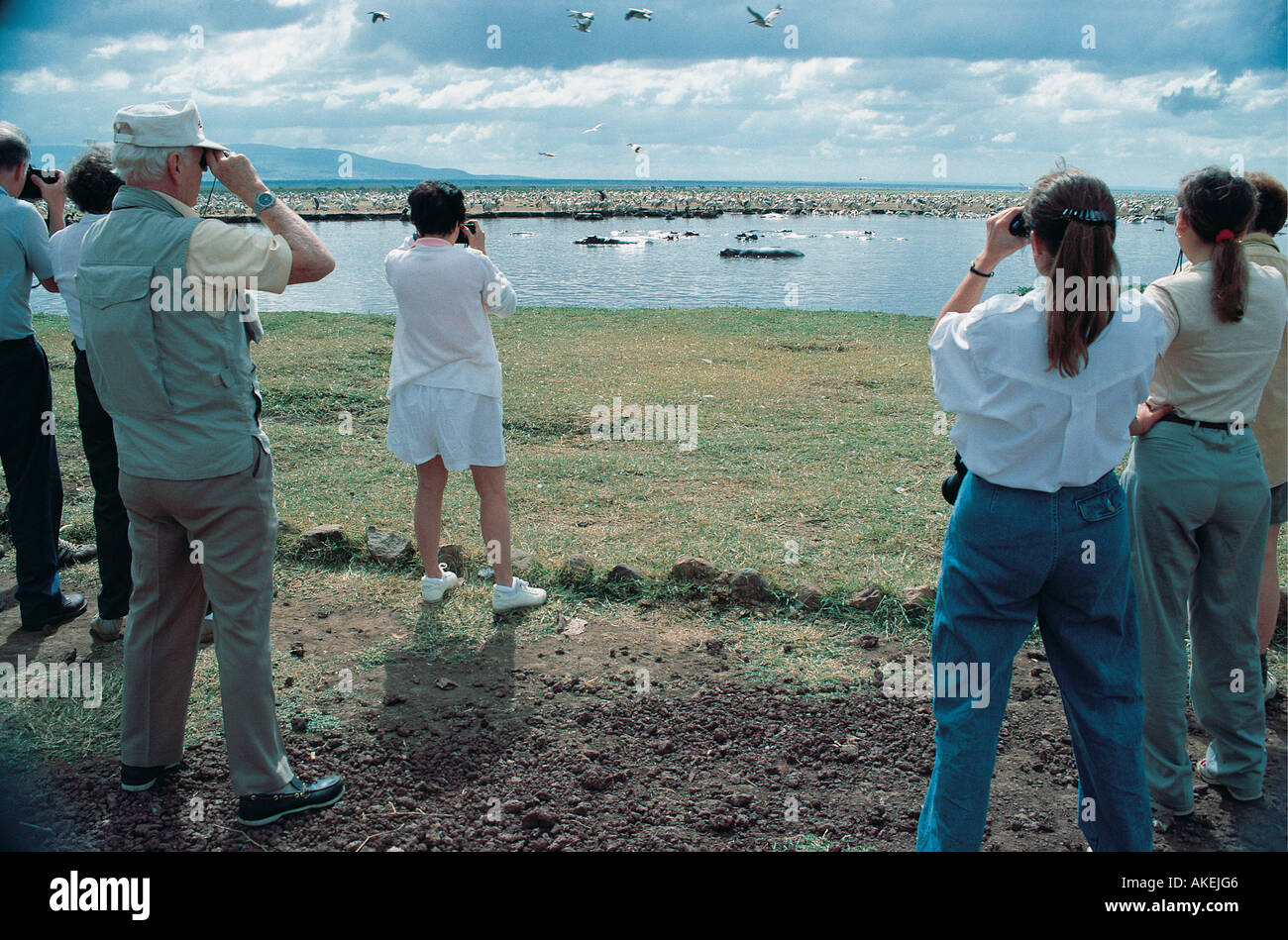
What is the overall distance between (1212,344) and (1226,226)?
1.25ft

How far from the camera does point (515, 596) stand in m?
4.87

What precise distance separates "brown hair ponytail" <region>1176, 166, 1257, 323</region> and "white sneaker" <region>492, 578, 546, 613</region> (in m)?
3.27

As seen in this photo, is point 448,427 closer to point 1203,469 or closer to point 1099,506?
point 1099,506

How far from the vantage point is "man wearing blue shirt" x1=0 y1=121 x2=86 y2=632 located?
456 cm

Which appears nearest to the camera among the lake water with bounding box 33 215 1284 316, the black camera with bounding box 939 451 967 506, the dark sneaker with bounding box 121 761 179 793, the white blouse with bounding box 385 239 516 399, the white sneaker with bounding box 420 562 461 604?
the black camera with bounding box 939 451 967 506

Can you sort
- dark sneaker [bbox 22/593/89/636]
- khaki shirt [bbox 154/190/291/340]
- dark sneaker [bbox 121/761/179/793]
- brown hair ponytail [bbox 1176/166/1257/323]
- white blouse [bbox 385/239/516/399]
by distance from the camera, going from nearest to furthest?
khaki shirt [bbox 154/190/291/340] → brown hair ponytail [bbox 1176/166/1257/323] → dark sneaker [bbox 121/761/179/793] → white blouse [bbox 385/239/516/399] → dark sneaker [bbox 22/593/89/636]

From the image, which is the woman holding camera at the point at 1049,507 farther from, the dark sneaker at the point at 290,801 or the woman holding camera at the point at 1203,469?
the dark sneaker at the point at 290,801

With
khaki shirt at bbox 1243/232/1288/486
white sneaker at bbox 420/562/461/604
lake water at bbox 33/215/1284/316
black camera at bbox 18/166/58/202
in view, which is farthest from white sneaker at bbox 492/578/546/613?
lake water at bbox 33/215/1284/316

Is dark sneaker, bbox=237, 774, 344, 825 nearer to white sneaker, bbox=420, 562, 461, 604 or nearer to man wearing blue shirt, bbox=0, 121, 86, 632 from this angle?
white sneaker, bbox=420, 562, 461, 604

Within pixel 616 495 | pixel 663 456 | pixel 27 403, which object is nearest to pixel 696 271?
pixel 663 456
